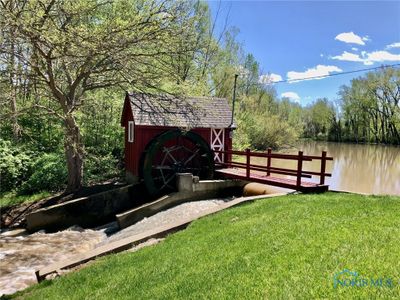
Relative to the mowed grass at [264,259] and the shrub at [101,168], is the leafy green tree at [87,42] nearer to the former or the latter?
the shrub at [101,168]

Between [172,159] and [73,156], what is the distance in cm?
356

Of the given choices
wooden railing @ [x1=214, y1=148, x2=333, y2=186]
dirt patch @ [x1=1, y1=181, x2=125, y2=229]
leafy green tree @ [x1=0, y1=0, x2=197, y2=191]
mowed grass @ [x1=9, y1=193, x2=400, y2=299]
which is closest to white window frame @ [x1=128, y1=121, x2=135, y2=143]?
leafy green tree @ [x1=0, y1=0, x2=197, y2=191]

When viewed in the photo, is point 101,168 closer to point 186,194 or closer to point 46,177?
point 46,177

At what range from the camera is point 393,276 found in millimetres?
3223

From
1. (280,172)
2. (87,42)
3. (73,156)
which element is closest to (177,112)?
→ (73,156)

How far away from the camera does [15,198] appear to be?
1303 cm

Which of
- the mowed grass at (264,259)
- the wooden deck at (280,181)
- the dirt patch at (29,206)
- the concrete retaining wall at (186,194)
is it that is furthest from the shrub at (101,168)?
the mowed grass at (264,259)

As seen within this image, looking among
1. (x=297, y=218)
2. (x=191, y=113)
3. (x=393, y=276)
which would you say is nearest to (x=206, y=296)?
(x=393, y=276)

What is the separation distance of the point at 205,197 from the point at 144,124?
3.32m

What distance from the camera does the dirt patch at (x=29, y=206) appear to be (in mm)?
11406

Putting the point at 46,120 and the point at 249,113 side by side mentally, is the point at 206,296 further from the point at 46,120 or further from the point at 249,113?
the point at 249,113

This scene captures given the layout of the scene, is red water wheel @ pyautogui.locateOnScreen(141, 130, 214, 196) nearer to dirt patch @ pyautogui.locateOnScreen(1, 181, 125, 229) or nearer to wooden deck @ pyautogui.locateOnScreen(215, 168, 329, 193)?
wooden deck @ pyautogui.locateOnScreen(215, 168, 329, 193)

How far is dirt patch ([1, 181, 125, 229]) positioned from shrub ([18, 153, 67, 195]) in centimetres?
126

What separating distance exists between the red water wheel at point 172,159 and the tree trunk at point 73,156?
246cm
